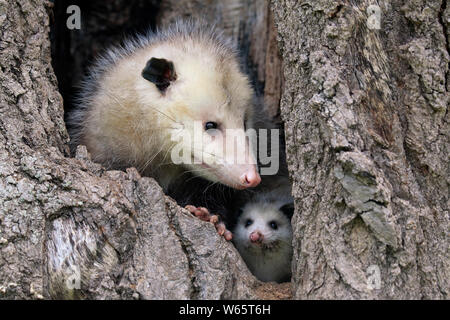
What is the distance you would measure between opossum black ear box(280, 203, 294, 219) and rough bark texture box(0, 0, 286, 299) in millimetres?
759

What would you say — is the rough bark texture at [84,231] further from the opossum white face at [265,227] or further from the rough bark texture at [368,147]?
the opossum white face at [265,227]

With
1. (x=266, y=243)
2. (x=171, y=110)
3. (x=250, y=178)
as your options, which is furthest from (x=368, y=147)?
(x=266, y=243)

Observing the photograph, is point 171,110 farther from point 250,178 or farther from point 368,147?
point 368,147

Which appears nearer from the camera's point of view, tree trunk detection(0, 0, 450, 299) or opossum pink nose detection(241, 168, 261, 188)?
tree trunk detection(0, 0, 450, 299)

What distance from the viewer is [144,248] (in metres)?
1.88

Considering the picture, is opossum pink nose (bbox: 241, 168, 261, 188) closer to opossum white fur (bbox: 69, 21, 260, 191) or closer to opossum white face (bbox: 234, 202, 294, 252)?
opossum white fur (bbox: 69, 21, 260, 191)

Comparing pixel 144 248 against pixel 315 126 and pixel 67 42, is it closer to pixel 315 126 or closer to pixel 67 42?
pixel 315 126

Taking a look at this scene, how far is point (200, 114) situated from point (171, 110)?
126mm

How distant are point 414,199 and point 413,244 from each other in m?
0.15

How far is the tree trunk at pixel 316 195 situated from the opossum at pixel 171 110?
1.11 feet

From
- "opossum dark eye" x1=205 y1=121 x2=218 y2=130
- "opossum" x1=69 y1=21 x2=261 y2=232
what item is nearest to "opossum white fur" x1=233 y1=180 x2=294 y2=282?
"opossum" x1=69 y1=21 x2=261 y2=232

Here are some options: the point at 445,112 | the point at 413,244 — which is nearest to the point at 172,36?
Result: the point at 445,112

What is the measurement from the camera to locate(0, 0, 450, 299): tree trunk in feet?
5.76

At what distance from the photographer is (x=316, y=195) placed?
6.16 ft
